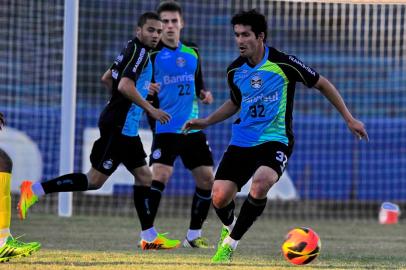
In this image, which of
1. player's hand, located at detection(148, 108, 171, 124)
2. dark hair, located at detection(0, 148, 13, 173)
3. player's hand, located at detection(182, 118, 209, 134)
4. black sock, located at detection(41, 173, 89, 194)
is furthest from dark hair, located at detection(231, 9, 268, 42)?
black sock, located at detection(41, 173, 89, 194)

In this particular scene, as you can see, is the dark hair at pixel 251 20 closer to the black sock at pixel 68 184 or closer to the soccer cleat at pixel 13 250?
the black sock at pixel 68 184

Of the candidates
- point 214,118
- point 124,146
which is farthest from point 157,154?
point 214,118

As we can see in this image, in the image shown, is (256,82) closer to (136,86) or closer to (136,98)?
(136,98)

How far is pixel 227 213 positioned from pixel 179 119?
5.43ft

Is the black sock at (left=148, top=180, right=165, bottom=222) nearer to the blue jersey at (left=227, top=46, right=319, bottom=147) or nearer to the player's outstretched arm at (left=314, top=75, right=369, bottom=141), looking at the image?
the blue jersey at (left=227, top=46, right=319, bottom=147)

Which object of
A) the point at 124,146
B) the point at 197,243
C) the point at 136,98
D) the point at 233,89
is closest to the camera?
the point at 233,89

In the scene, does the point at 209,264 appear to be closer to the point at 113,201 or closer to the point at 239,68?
the point at 239,68

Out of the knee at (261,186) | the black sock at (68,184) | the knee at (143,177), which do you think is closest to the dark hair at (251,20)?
the knee at (261,186)

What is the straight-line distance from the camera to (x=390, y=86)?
16.4 meters

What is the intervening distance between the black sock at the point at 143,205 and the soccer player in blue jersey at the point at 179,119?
42 cm

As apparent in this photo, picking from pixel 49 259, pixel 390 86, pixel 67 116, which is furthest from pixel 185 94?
pixel 390 86

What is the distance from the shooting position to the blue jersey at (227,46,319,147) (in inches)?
307

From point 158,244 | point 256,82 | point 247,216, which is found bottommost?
point 158,244

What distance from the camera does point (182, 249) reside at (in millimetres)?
9203
